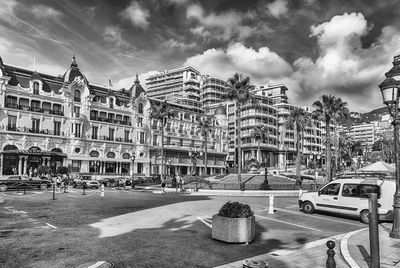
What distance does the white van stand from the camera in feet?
45.4

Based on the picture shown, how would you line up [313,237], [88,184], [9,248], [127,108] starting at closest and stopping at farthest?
[9,248]
[313,237]
[88,184]
[127,108]

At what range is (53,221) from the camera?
43.3 ft

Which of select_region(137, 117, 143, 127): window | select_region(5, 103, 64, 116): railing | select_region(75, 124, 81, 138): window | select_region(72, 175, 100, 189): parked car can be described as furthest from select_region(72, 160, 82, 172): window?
select_region(72, 175, 100, 189): parked car

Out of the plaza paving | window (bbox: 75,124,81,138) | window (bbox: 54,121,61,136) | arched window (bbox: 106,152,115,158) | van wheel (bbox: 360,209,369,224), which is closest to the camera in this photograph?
the plaza paving

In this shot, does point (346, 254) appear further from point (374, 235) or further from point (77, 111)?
point (77, 111)

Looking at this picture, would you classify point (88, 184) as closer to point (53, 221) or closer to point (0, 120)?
point (0, 120)

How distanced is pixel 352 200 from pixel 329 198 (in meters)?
1.21

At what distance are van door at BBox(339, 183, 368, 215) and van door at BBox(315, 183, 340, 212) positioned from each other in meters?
0.32

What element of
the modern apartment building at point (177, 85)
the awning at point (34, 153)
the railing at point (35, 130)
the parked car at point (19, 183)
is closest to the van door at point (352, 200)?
the parked car at point (19, 183)

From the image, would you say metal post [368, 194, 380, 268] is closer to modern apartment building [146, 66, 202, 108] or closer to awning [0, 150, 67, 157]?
awning [0, 150, 67, 157]

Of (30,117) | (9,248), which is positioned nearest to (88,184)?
(30,117)

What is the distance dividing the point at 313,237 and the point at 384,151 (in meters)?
142

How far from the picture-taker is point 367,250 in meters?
8.89

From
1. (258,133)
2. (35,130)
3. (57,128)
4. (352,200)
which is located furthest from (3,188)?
(258,133)
